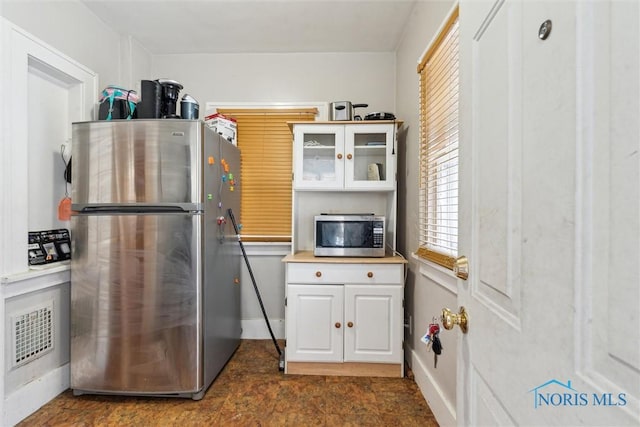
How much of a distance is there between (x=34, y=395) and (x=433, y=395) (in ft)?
7.51

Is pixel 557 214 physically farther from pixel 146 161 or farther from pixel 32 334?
pixel 32 334

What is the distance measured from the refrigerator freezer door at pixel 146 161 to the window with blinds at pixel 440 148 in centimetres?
139

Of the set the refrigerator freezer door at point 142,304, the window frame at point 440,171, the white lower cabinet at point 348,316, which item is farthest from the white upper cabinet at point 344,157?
the refrigerator freezer door at point 142,304

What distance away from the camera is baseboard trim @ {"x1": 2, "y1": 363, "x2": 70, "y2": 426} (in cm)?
158

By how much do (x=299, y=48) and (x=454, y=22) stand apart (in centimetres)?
159

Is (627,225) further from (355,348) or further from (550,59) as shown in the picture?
(355,348)

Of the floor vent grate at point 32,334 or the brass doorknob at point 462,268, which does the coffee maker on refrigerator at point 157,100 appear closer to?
Answer: the floor vent grate at point 32,334

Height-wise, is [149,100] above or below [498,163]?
above

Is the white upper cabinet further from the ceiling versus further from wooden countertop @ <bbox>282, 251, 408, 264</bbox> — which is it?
the ceiling

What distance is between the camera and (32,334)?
169cm

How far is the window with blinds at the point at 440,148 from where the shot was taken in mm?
1455

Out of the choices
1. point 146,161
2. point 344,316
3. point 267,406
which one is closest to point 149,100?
point 146,161

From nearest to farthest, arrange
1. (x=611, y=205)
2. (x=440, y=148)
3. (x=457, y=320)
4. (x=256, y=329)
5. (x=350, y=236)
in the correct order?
(x=611, y=205) < (x=457, y=320) < (x=440, y=148) < (x=350, y=236) < (x=256, y=329)

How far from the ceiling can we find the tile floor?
262 cm
